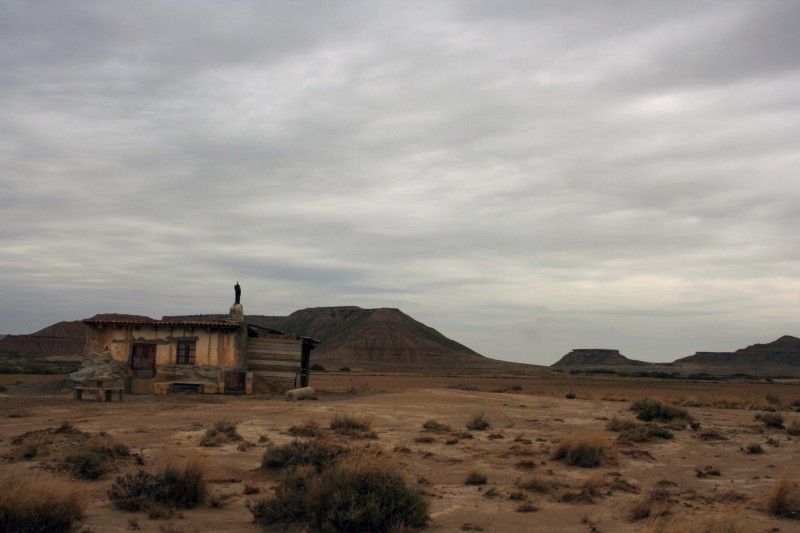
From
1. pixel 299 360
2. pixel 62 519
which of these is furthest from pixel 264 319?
pixel 62 519

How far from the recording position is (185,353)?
2748 cm

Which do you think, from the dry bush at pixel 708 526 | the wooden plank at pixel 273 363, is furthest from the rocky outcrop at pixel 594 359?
the dry bush at pixel 708 526

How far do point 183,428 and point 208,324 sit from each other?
11.2 metres

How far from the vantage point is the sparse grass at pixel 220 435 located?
13.9m

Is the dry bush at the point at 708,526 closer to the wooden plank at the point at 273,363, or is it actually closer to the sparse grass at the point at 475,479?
the sparse grass at the point at 475,479

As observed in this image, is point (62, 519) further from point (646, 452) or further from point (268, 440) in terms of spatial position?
point (646, 452)

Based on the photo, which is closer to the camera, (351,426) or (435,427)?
(351,426)

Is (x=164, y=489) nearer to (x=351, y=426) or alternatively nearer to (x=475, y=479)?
(x=475, y=479)

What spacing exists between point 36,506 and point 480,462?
809 centimetres

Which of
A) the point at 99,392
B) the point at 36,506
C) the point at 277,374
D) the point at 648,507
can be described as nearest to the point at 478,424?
the point at 648,507

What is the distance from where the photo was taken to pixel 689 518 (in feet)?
29.0

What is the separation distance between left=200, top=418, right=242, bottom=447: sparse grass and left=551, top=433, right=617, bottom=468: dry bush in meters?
6.76

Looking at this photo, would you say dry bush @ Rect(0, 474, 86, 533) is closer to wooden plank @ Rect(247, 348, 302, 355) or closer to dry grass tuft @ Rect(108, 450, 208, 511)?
dry grass tuft @ Rect(108, 450, 208, 511)

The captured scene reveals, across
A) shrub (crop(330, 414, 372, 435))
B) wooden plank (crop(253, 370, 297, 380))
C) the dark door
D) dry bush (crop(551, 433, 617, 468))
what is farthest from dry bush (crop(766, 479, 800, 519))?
the dark door
